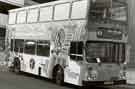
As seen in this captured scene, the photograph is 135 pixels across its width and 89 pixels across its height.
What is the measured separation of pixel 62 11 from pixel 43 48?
7.25 feet

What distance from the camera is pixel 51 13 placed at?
13383 mm

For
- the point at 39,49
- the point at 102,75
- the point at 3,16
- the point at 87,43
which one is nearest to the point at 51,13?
the point at 39,49

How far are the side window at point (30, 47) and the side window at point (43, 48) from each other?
0.51 meters

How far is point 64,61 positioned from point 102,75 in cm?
179

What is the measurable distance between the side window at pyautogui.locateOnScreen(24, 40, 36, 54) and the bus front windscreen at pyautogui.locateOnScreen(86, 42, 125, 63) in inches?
168

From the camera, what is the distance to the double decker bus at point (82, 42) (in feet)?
36.2

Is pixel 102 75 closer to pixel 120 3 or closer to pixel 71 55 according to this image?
pixel 71 55

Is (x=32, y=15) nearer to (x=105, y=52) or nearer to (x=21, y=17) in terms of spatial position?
(x=21, y=17)

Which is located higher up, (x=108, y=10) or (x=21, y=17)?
(x=21, y=17)

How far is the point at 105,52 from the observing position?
37.7 feet

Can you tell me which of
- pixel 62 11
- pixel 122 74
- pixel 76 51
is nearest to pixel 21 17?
pixel 62 11

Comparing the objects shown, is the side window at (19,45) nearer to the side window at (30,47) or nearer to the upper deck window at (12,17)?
the side window at (30,47)

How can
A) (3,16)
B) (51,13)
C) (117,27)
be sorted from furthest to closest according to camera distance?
1. (3,16)
2. (51,13)
3. (117,27)

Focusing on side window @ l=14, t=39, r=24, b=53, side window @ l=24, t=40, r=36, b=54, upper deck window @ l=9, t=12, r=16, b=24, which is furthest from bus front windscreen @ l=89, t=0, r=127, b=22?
upper deck window @ l=9, t=12, r=16, b=24
